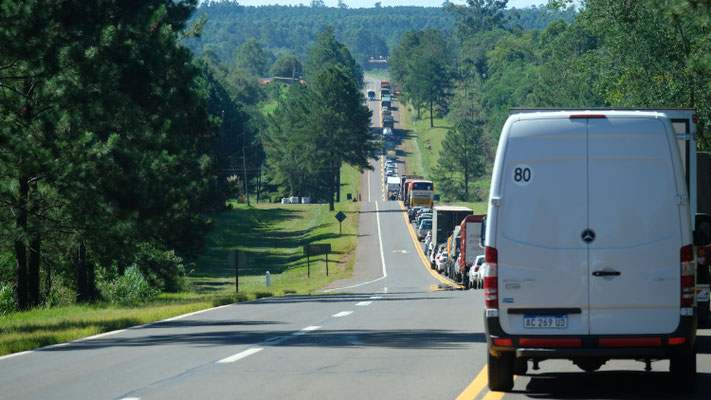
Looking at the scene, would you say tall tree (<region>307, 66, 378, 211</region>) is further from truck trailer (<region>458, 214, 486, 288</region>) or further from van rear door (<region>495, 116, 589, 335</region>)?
van rear door (<region>495, 116, 589, 335</region>)

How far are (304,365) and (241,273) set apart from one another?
5823 cm

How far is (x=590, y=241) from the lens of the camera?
→ 9719mm

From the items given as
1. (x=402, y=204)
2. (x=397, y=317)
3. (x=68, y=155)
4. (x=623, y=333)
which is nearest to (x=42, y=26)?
(x=68, y=155)

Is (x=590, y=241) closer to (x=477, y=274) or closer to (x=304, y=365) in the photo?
(x=304, y=365)

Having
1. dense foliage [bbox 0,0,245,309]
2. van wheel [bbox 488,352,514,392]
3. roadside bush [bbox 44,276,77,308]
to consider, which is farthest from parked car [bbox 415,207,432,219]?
van wheel [bbox 488,352,514,392]

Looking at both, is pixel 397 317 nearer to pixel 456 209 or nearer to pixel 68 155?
pixel 68 155

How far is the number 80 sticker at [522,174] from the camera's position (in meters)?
9.81

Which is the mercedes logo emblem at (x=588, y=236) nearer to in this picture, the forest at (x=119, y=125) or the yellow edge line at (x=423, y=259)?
the forest at (x=119, y=125)

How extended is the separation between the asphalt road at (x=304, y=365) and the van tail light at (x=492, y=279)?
0.94m

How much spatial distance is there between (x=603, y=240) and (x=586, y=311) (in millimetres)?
644

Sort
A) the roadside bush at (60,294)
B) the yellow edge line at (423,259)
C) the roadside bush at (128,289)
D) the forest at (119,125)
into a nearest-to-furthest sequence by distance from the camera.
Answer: the forest at (119,125), the roadside bush at (60,294), the roadside bush at (128,289), the yellow edge line at (423,259)

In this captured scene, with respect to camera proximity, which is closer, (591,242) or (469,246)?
(591,242)

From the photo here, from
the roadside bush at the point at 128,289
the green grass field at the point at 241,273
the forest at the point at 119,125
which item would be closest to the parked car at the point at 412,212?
the green grass field at the point at 241,273

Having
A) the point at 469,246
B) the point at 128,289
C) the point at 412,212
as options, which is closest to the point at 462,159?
the point at 412,212
